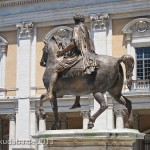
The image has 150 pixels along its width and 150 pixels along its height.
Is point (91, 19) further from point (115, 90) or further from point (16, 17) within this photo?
point (115, 90)

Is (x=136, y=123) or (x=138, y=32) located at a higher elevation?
(x=138, y=32)

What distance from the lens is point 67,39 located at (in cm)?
2664

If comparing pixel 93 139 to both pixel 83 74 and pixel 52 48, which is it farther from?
pixel 52 48

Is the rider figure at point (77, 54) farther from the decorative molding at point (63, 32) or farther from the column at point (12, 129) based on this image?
the column at point (12, 129)

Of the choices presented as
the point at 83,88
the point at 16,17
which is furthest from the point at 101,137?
the point at 16,17

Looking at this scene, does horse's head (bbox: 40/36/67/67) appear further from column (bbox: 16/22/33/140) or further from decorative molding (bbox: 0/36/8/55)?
decorative molding (bbox: 0/36/8/55)

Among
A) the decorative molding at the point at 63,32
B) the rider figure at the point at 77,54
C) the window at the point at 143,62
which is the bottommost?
the rider figure at the point at 77,54

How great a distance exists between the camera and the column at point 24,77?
1075 inches

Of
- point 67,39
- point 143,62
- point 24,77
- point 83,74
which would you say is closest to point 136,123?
point 143,62

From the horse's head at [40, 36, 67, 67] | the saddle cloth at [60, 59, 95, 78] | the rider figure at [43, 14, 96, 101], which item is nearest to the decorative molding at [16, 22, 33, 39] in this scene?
the horse's head at [40, 36, 67, 67]

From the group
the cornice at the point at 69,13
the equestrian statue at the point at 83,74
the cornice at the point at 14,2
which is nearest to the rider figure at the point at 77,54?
the equestrian statue at the point at 83,74

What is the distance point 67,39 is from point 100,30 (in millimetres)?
1923

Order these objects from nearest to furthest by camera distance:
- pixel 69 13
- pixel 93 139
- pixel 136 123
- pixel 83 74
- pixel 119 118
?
pixel 93 139 → pixel 83 74 → pixel 119 118 → pixel 69 13 → pixel 136 123

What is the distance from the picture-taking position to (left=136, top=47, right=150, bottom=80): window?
2534 centimetres
